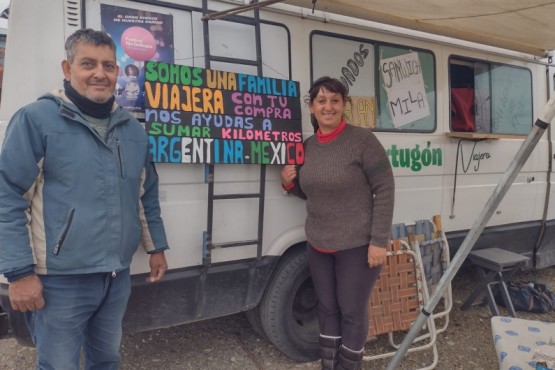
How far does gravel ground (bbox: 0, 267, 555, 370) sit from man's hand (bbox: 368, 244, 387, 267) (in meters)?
0.99

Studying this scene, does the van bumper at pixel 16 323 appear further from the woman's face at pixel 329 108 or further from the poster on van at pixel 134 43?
the woman's face at pixel 329 108

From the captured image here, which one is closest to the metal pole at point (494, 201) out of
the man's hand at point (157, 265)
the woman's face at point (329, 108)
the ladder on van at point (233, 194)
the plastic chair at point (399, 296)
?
the plastic chair at point (399, 296)

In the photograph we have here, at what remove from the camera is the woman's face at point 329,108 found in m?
2.49

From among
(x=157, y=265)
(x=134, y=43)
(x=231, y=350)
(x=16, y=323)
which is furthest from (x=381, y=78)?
(x=16, y=323)

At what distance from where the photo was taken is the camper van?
2.36 meters

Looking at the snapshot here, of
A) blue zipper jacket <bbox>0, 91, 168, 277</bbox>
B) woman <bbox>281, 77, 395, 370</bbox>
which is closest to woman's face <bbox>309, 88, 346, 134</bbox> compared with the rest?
woman <bbox>281, 77, 395, 370</bbox>

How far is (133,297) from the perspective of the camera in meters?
2.48

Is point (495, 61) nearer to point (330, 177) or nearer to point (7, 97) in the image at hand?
point (330, 177)

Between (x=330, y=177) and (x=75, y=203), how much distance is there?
4.11 feet

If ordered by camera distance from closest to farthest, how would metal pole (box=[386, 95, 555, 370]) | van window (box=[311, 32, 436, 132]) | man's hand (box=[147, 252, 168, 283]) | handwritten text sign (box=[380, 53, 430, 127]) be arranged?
metal pole (box=[386, 95, 555, 370]) → man's hand (box=[147, 252, 168, 283]) → van window (box=[311, 32, 436, 132]) → handwritten text sign (box=[380, 53, 430, 127])

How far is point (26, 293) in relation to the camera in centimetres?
174

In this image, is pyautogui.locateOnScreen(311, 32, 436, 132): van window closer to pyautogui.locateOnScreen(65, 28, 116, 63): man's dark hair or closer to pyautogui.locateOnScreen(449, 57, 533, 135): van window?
pyautogui.locateOnScreen(449, 57, 533, 135): van window

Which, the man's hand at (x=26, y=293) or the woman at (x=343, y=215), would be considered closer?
the man's hand at (x=26, y=293)

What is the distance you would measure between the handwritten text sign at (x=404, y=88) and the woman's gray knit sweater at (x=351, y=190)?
3.27 ft
